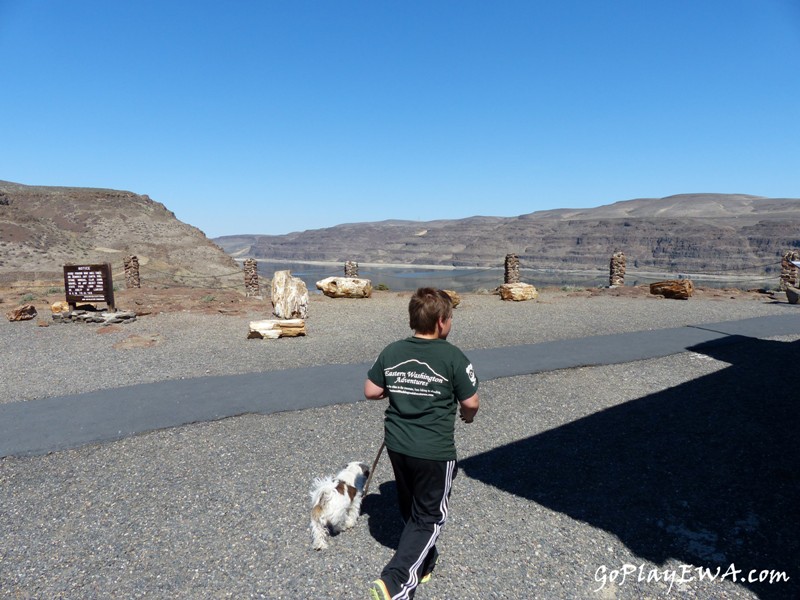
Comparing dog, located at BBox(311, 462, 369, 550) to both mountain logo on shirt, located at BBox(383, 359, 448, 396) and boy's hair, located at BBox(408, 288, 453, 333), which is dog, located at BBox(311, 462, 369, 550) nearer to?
mountain logo on shirt, located at BBox(383, 359, 448, 396)

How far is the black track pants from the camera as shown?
2824mm

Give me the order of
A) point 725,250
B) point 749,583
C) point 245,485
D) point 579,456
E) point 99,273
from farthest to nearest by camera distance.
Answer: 1. point 725,250
2. point 99,273
3. point 579,456
4. point 245,485
5. point 749,583

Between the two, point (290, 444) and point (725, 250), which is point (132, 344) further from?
point (725, 250)

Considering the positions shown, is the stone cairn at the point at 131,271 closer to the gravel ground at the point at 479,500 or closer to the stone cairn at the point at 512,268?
the gravel ground at the point at 479,500

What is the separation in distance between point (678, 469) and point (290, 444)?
149 inches

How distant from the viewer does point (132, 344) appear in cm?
1042

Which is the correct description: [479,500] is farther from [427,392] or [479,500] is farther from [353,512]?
[427,392]

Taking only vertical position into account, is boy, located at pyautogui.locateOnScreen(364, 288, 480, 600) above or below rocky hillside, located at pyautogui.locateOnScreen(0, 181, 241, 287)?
below

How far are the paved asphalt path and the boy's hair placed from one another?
4.02 metres

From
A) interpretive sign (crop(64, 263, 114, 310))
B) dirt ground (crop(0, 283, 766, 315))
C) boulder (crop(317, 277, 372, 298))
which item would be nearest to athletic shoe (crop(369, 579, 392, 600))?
interpretive sign (crop(64, 263, 114, 310))

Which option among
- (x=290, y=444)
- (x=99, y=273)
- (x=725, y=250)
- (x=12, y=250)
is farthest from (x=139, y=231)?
(x=725, y=250)

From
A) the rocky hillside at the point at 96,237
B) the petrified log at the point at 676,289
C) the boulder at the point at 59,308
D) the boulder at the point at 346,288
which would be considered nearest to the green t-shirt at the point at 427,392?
the boulder at the point at 59,308

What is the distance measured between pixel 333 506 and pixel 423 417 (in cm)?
120

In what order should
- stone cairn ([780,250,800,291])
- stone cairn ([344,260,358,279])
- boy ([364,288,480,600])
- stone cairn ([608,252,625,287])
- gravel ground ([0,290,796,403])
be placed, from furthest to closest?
stone cairn ([608,252,625,287])
stone cairn ([344,260,358,279])
stone cairn ([780,250,800,291])
gravel ground ([0,290,796,403])
boy ([364,288,480,600])
